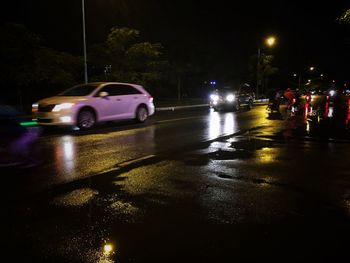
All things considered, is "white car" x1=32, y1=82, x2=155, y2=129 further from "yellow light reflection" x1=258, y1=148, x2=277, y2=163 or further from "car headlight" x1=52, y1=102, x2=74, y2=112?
"yellow light reflection" x1=258, y1=148, x2=277, y2=163

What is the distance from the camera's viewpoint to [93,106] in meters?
14.6

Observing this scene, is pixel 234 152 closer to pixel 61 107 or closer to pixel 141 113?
pixel 61 107

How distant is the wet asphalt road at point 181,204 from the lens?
165 inches

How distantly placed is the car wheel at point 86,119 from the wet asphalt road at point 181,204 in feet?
11.5

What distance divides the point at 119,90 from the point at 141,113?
1523mm

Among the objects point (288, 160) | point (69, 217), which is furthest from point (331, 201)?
point (69, 217)

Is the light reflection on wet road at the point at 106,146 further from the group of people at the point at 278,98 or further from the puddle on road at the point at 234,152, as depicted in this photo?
the group of people at the point at 278,98

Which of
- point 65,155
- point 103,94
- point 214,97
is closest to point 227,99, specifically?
point 214,97

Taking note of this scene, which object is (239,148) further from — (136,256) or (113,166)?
(136,256)

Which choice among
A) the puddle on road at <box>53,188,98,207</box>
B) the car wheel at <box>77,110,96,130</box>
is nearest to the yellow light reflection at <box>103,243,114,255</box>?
the puddle on road at <box>53,188,98,207</box>

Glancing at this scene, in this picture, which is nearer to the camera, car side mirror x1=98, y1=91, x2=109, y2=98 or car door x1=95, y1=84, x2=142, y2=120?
car side mirror x1=98, y1=91, x2=109, y2=98

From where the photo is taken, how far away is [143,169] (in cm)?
794

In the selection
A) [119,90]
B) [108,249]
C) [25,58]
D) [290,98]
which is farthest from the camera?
[290,98]

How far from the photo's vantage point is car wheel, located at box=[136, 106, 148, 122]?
55.0 feet
